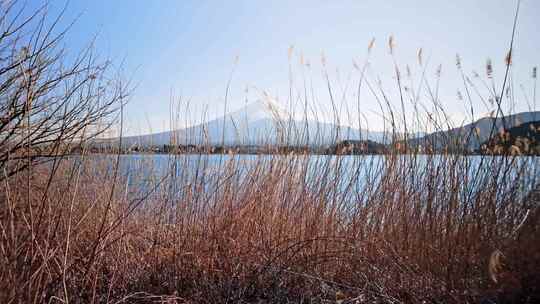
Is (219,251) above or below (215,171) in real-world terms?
below

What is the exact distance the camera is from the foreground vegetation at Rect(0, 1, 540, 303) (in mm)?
1402

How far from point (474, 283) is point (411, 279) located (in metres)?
0.27

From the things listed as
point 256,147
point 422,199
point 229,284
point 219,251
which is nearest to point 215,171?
point 256,147

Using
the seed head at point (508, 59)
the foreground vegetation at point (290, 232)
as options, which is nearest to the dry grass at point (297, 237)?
the foreground vegetation at point (290, 232)

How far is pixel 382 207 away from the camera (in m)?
2.20

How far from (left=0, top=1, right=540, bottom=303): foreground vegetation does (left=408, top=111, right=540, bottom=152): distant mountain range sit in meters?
0.09

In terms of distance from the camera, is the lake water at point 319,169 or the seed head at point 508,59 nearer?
the seed head at point 508,59

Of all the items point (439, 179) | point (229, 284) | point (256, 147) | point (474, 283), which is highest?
point (256, 147)

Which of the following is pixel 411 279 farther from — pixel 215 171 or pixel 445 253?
pixel 215 171

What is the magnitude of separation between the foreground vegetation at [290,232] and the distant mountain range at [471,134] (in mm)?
90

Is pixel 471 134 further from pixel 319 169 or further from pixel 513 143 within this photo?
pixel 319 169

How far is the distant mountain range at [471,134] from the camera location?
174cm

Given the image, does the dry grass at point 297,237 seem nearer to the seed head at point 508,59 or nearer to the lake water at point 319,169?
the lake water at point 319,169

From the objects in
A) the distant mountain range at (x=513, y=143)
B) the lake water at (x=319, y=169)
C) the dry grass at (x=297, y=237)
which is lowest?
the dry grass at (x=297, y=237)
